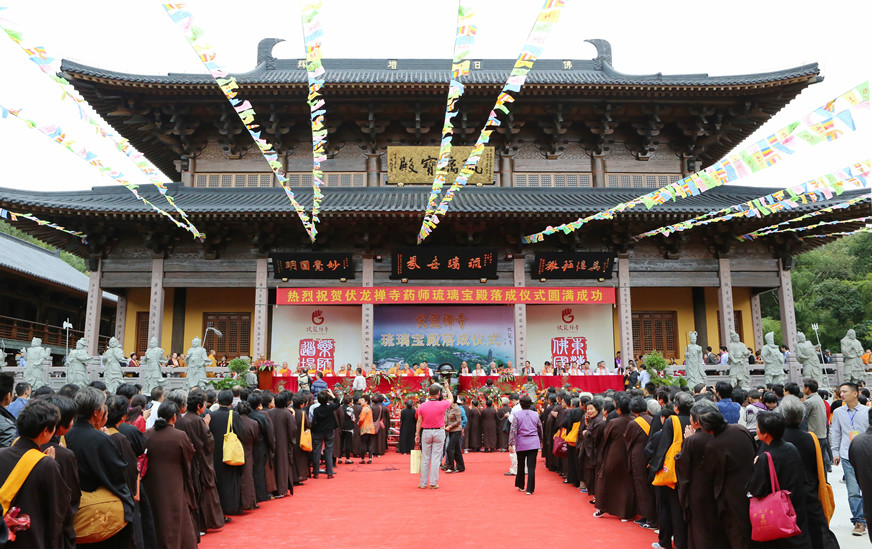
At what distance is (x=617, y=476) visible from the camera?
7191 mm

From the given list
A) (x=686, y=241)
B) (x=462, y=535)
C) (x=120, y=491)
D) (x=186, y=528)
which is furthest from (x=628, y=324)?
(x=120, y=491)

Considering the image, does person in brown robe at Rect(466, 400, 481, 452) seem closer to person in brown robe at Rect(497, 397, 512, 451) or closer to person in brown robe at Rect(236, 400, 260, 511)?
person in brown robe at Rect(497, 397, 512, 451)

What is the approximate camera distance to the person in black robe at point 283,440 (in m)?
8.49

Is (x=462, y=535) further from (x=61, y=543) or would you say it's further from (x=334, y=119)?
(x=334, y=119)

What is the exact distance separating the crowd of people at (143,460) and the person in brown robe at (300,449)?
0.02 meters

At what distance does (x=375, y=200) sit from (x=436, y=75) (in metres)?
6.18

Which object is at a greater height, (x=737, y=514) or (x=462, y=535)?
(x=737, y=514)

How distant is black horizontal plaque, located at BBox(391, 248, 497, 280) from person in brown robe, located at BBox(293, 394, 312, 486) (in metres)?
7.34

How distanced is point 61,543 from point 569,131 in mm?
17121

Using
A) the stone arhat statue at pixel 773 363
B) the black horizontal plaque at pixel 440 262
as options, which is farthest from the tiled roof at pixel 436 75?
the stone arhat statue at pixel 773 363

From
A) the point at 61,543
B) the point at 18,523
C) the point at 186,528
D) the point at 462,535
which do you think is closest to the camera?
the point at 18,523

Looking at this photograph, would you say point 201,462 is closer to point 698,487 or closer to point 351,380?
point 698,487

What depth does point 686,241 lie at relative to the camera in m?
17.1

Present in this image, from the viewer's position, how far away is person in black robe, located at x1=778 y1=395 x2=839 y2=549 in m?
4.60
